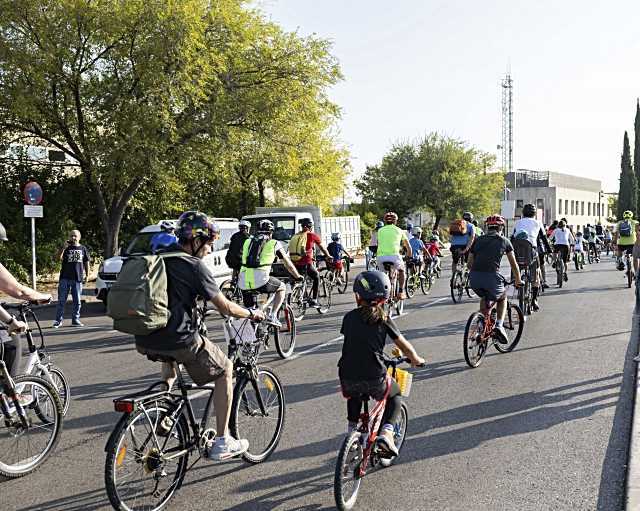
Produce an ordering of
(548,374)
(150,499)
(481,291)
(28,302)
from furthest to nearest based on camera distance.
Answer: (481,291) < (548,374) < (28,302) < (150,499)

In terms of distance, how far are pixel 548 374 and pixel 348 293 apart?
11.4 meters

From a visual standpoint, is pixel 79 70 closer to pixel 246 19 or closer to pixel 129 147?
pixel 129 147

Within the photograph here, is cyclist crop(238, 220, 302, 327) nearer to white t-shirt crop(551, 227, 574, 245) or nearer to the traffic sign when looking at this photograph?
the traffic sign

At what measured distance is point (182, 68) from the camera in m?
20.0

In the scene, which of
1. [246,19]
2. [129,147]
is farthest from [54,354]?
[246,19]

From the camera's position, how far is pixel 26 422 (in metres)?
5.43

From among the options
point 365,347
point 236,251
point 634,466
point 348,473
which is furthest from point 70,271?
point 634,466

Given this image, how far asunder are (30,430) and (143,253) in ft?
35.9

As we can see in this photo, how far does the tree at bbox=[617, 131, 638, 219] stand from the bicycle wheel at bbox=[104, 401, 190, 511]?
7815cm

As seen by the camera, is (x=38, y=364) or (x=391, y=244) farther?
(x=391, y=244)

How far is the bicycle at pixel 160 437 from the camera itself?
421cm

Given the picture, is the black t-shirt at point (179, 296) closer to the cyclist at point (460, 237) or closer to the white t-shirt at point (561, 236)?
the cyclist at point (460, 237)

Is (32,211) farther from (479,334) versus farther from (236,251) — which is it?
(479,334)

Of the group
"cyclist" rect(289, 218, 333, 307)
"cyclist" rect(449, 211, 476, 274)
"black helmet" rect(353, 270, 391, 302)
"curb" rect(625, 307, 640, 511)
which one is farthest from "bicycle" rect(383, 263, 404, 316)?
"black helmet" rect(353, 270, 391, 302)
